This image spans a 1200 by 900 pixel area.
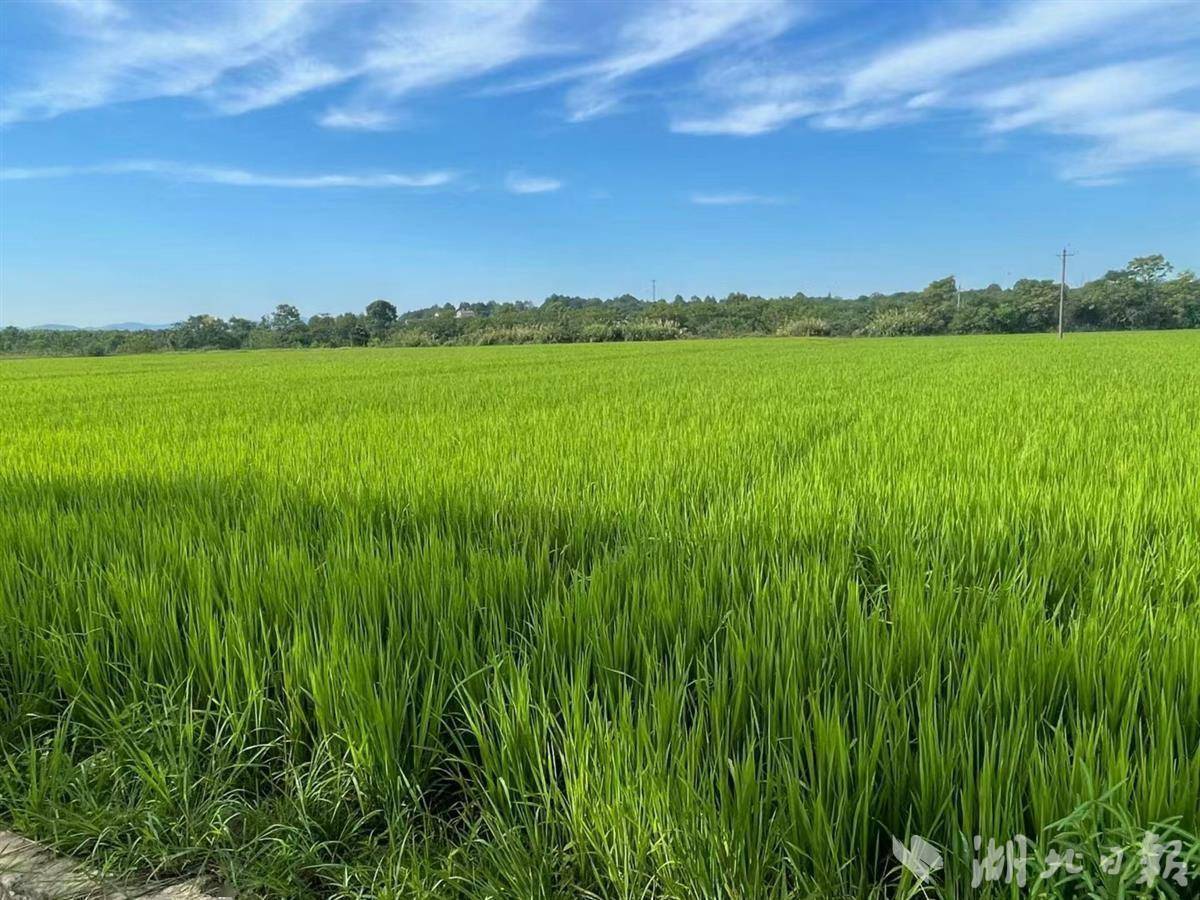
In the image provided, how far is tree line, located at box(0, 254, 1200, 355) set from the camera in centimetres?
5366

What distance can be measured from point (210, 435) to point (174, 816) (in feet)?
15.4

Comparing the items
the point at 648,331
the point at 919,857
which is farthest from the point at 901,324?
the point at 919,857

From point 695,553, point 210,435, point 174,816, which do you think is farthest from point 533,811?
point 210,435

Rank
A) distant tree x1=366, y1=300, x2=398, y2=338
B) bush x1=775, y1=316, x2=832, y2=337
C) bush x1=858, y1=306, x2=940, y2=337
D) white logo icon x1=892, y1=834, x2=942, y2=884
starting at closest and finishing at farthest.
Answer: white logo icon x1=892, y1=834, x2=942, y2=884 → bush x1=775, y1=316, x2=832, y2=337 → bush x1=858, y1=306, x2=940, y2=337 → distant tree x1=366, y1=300, x2=398, y2=338

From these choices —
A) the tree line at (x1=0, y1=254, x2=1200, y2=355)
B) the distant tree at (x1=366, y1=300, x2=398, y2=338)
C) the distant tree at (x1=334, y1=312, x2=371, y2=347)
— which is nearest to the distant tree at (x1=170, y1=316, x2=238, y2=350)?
the tree line at (x1=0, y1=254, x2=1200, y2=355)

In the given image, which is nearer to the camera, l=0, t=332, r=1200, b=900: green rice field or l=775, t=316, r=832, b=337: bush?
l=0, t=332, r=1200, b=900: green rice field

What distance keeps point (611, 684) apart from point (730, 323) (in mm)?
66634

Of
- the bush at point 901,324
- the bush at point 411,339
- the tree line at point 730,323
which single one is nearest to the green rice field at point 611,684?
the tree line at point 730,323

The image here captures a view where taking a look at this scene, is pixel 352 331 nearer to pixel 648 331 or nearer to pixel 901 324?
pixel 648 331

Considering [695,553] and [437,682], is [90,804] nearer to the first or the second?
[437,682]

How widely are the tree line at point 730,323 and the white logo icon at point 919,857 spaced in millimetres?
50233

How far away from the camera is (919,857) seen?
95 cm

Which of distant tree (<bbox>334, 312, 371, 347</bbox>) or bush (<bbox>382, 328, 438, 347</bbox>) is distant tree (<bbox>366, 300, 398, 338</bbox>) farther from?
bush (<bbox>382, 328, 438, 347</bbox>)

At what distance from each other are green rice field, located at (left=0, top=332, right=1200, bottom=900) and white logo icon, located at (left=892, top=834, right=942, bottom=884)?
20 mm
